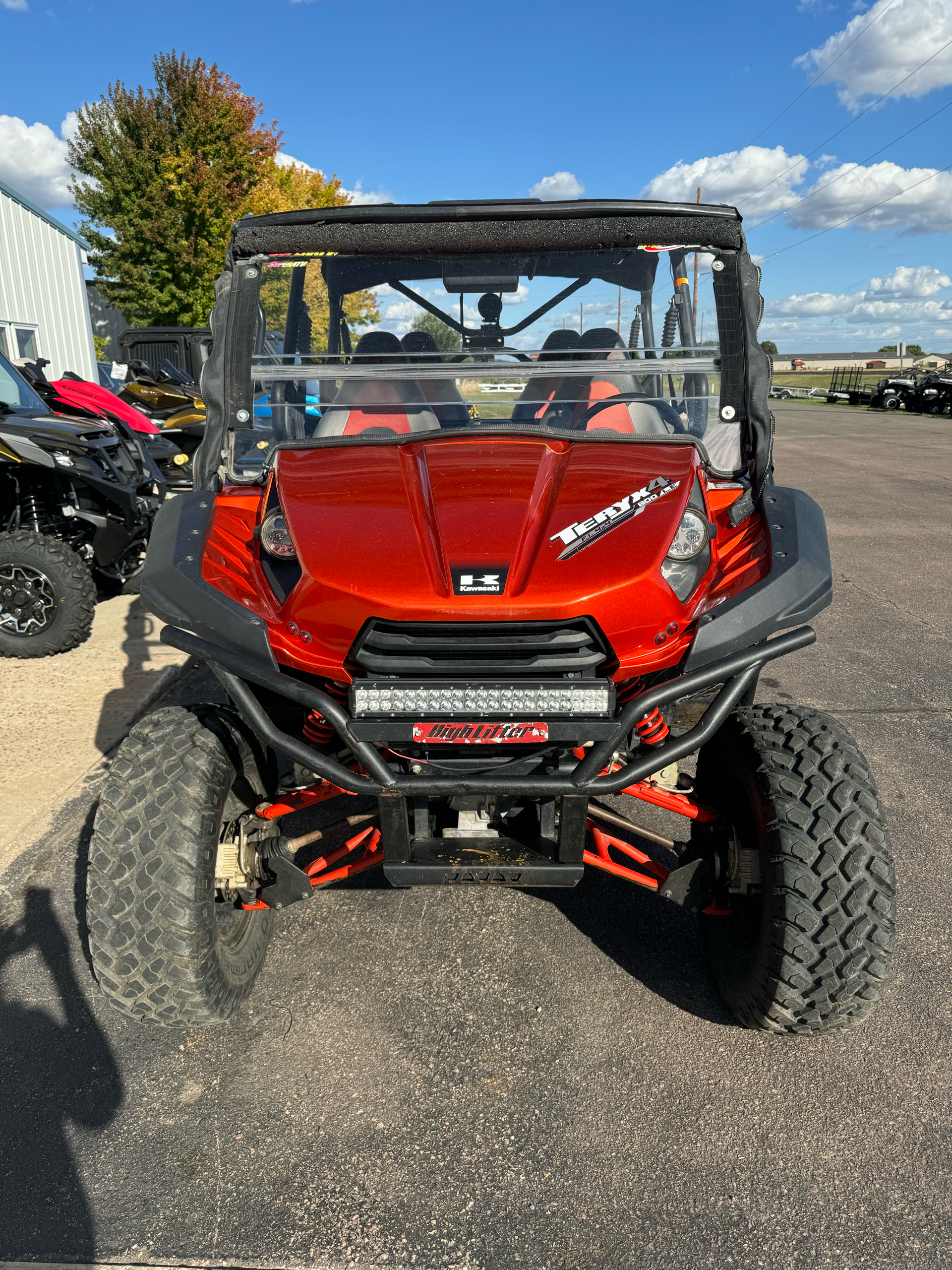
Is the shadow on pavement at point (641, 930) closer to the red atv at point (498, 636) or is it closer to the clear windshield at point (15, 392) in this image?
the red atv at point (498, 636)

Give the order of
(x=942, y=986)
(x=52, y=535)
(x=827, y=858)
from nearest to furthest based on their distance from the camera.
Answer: (x=827, y=858) → (x=942, y=986) → (x=52, y=535)

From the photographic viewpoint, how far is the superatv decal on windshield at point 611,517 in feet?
7.34

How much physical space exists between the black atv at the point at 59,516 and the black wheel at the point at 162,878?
356 centimetres

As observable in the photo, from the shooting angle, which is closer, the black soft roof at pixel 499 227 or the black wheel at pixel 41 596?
the black soft roof at pixel 499 227

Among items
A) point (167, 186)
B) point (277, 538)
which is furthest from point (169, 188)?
point (277, 538)

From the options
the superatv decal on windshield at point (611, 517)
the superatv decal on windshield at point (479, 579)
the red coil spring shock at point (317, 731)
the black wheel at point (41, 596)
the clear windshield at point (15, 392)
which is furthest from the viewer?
the clear windshield at point (15, 392)

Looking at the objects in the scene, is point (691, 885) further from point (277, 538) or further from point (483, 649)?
point (277, 538)

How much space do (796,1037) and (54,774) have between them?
10.6ft

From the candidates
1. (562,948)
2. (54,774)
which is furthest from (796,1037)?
(54,774)

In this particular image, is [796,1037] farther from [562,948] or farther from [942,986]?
[562,948]

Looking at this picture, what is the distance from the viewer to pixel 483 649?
2.16 metres

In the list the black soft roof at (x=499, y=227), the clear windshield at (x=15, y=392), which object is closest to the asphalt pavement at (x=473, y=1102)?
the black soft roof at (x=499, y=227)

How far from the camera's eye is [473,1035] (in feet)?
8.61

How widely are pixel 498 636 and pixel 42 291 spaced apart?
20.6 metres
